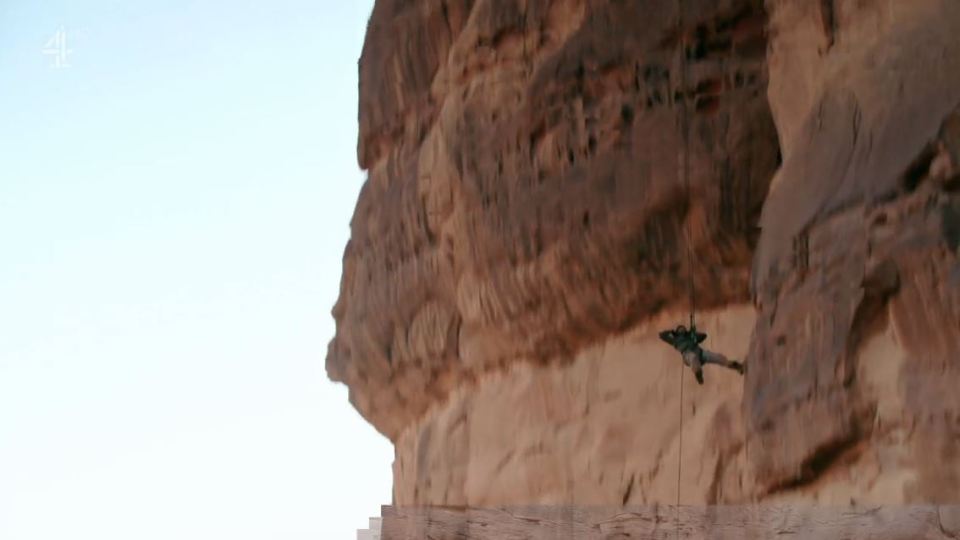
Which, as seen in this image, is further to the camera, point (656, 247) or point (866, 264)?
point (656, 247)

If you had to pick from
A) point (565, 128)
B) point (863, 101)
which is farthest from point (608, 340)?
point (863, 101)

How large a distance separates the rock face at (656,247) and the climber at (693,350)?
0.36 metres

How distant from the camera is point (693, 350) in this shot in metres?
11.4

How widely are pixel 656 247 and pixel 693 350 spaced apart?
109cm

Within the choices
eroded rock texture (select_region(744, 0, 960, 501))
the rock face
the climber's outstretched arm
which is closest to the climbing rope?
the rock face

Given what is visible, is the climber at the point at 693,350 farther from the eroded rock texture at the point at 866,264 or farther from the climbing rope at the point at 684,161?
the eroded rock texture at the point at 866,264

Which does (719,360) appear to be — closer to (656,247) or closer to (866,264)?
(656,247)

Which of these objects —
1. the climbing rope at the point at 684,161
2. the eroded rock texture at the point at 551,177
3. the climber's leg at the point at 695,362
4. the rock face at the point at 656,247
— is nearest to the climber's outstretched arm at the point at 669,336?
the climber's leg at the point at 695,362

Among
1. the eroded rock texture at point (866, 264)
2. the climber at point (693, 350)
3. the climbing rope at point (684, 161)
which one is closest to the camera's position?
the eroded rock texture at point (866, 264)

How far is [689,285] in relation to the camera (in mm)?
12211

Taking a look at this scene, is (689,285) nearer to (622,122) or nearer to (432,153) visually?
(622,122)

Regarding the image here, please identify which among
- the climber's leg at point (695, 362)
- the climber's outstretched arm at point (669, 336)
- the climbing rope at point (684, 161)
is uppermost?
the climbing rope at point (684, 161)

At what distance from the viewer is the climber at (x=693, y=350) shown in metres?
11.4

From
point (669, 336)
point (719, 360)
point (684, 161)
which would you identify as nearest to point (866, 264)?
point (719, 360)
